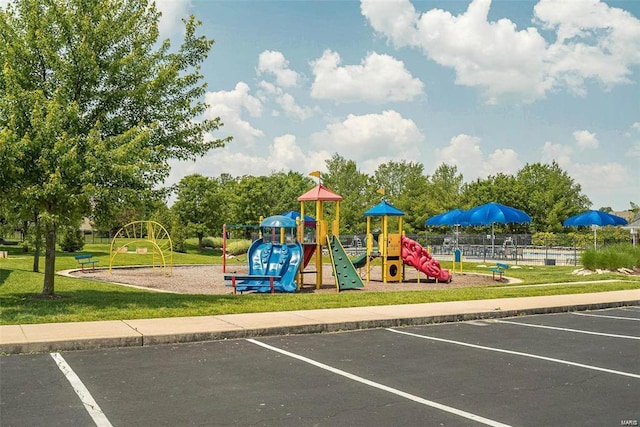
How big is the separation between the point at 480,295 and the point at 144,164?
9375 millimetres

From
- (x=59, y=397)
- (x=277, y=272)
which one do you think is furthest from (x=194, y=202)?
(x=59, y=397)

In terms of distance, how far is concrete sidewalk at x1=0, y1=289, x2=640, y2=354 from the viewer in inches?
353

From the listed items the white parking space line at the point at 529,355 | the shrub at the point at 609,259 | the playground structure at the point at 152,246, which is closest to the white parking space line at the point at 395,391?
the white parking space line at the point at 529,355

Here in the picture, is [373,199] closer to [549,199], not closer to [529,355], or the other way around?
[549,199]

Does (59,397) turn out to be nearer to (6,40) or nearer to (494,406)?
(494,406)

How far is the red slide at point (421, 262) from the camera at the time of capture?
2327 centimetres

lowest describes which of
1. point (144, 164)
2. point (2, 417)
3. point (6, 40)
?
point (2, 417)

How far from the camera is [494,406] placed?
20.1 ft

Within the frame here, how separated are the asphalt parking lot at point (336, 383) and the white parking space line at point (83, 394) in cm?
1

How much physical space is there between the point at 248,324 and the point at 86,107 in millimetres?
7401

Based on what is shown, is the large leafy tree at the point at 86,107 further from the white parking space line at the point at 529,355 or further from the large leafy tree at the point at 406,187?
the large leafy tree at the point at 406,187

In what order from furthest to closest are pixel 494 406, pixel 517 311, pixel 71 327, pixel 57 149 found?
pixel 517 311 → pixel 57 149 → pixel 71 327 → pixel 494 406

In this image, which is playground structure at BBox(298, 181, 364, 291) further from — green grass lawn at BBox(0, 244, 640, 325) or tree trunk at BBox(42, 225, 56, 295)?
tree trunk at BBox(42, 225, 56, 295)

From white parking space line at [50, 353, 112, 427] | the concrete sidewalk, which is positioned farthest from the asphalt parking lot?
the concrete sidewalk
